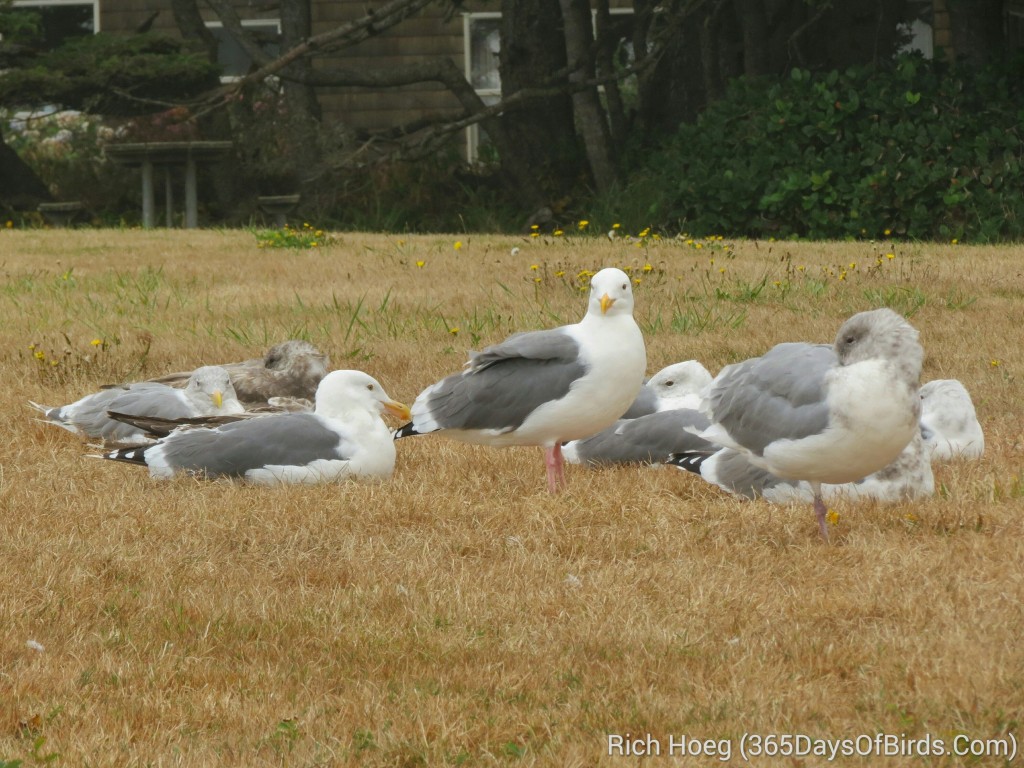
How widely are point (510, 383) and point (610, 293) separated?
54 cm

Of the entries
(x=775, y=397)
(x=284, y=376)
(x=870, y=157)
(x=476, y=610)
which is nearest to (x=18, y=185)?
(x=870, y=157)

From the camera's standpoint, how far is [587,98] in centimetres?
1759

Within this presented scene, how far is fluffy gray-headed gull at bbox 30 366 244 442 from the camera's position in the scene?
6.83 metres

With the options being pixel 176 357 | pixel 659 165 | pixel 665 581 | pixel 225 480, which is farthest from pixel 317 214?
pixel 665 581

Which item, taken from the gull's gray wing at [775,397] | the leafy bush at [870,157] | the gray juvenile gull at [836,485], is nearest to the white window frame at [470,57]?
the leafy bush at [870,157]

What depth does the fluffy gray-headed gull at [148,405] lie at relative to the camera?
6.83 m

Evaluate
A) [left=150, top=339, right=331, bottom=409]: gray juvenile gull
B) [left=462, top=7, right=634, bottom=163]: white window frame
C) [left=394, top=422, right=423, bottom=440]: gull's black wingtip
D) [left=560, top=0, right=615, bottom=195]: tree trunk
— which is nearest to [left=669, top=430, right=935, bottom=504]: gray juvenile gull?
[left=394, top=422, right=423, bottom=440]: gull's black wingtip

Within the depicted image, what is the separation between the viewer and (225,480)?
5953mm

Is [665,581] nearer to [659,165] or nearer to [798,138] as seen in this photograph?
[798,138]

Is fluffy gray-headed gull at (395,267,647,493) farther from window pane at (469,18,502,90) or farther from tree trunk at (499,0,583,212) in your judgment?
window pane at (469,18,502,90)

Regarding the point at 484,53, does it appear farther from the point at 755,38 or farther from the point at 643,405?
the point at 643,405

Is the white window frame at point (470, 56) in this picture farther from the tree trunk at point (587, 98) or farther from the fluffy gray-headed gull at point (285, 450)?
the fluffy gray-headed gull at point (285, 450)

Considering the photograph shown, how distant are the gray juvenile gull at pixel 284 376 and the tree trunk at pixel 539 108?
1066 centimetres

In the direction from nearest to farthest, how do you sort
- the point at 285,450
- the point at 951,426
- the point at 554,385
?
1. the point at 554,385
2. the point at 285,450
3. the point at 951,426
